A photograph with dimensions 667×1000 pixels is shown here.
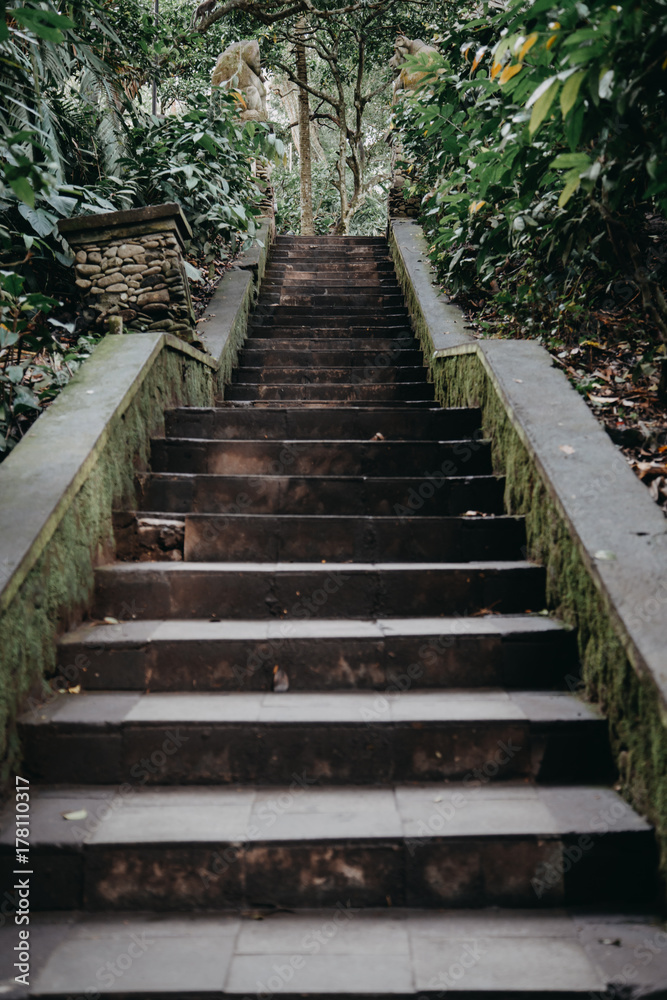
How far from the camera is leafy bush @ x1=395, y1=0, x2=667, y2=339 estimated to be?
2.19 metres

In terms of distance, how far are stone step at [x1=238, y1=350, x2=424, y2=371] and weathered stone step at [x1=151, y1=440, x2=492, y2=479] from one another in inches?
91.7

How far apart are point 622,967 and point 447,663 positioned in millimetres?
1041

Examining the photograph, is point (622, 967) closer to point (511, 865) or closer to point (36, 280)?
point (511, 865)

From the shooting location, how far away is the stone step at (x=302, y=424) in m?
4.01

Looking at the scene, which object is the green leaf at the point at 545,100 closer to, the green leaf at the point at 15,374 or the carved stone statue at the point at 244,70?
the green leaf at the point at 15,374

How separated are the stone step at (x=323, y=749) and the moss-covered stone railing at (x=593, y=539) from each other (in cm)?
22

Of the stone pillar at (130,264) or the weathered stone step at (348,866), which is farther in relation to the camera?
the stone pillar at (130,264)

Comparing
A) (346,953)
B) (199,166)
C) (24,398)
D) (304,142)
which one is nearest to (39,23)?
(24,398)

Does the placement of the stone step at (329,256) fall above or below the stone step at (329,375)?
above

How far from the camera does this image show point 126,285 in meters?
4.39

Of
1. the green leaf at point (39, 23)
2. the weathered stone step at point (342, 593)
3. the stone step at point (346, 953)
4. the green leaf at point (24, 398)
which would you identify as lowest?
the stone step at point (346, 953)

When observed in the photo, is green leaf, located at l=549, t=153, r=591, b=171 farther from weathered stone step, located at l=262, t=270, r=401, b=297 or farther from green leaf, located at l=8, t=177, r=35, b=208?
weathered stone step, located at l=262, t=270, r=401, b=297

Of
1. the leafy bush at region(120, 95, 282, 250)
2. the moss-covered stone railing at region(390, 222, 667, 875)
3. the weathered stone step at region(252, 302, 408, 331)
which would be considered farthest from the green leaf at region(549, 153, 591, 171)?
the weathered stone step at region(252, 302, 408, 331)

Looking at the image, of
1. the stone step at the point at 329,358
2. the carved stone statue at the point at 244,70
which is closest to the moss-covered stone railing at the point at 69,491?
the stone step at the point at 329,358
